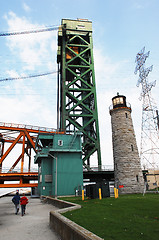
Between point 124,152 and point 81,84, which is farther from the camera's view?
point 81,84

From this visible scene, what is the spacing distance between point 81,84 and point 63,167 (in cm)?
2902

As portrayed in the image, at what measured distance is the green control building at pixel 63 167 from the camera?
96.2ft

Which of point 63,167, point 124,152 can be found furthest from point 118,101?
point 63,167

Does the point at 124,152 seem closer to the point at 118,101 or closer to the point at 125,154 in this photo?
the point at 125,154

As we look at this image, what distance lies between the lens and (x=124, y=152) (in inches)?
1067

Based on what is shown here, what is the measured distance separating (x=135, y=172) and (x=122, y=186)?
2800mm

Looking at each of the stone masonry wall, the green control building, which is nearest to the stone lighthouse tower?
the stone masonry wall

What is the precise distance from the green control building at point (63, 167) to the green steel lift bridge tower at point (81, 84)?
11298mm

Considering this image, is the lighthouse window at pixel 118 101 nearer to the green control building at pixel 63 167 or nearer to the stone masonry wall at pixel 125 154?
the stone masonry wall at pixel 125 154

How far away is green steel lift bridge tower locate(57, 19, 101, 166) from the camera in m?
45.2

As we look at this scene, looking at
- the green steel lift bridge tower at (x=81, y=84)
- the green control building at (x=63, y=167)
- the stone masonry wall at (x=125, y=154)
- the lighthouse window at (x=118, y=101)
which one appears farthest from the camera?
the green steel lift bridge tower at (x=81, y=84)

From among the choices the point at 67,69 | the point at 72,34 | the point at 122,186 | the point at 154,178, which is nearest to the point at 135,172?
the point at 122,186

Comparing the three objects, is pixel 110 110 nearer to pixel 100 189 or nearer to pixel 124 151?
pixel 124 151

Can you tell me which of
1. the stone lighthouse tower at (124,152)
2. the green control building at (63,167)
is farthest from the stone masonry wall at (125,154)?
the green control building at (63,167)
